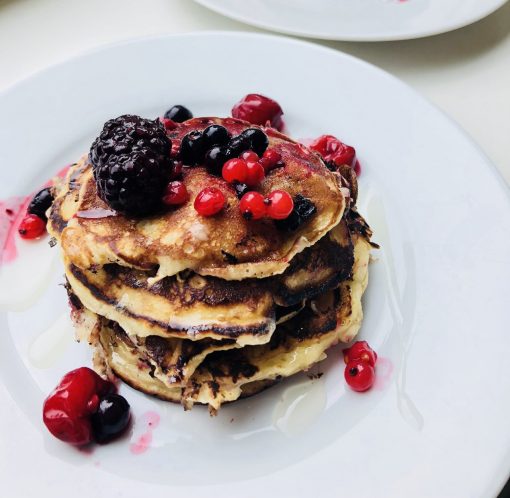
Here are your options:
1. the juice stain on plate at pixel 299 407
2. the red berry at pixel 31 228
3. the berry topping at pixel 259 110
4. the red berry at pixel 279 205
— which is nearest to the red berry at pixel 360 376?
the juice stain on plate at pixel 299 407

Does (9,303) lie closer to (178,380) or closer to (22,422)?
(22,422)

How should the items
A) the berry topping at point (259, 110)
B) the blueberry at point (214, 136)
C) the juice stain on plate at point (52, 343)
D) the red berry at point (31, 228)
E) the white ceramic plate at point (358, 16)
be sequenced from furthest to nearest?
1. the white ceramic plate at point (358, 16)
2. the berry topping at point (259, 110)
3. the red berry at point (31, 228)
4. the juice stain on plate at point (52, 343)
5. the blueberry at point (214, 136)

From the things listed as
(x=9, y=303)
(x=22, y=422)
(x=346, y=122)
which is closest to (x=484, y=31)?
(x=346, y=122)

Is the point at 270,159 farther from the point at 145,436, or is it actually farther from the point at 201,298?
the point at 145,436

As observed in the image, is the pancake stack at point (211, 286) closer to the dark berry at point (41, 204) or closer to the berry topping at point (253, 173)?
the berry topping at point (253, 173)

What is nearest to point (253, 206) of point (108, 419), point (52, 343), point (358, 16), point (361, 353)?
point (361, 353)
